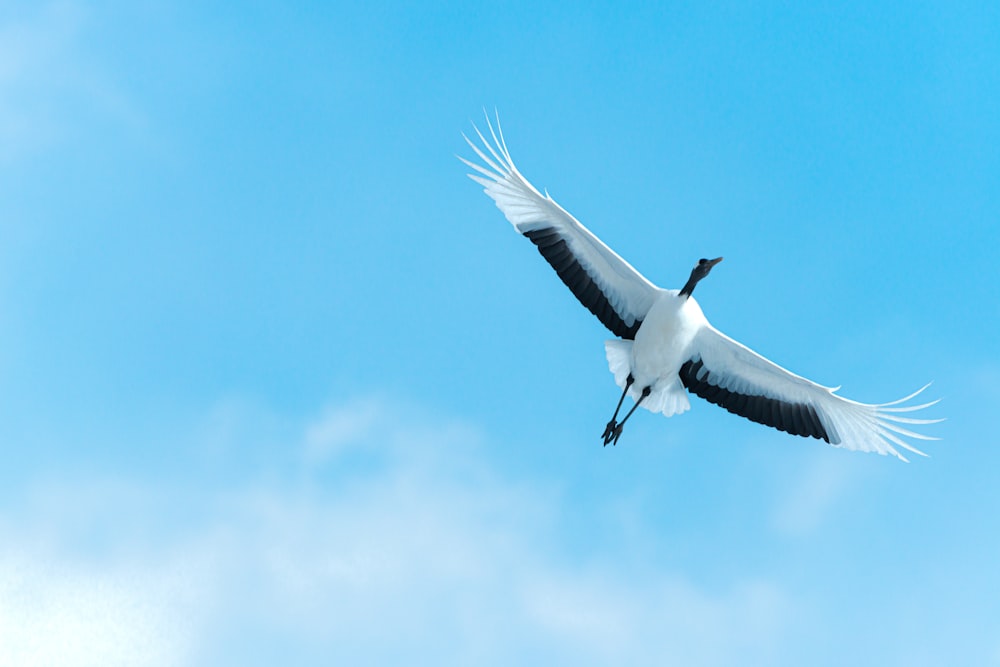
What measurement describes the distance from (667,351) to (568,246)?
8.42 ft

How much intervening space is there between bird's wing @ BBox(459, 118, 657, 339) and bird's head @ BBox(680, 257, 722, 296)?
0.56 metres

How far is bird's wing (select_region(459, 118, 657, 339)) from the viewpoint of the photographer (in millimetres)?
23016

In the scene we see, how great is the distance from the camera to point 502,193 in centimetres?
2323

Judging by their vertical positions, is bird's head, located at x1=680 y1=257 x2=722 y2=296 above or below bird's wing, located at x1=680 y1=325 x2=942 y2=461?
above

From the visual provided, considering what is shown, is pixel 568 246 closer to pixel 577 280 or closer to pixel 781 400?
pixel 577 280

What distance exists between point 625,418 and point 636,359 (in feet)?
4.45

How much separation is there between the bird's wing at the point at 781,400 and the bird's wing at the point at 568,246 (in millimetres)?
1540

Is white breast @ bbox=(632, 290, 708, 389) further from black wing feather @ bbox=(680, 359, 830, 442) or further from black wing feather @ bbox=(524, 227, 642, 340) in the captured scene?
black wing feather @ bbox=(680, 359, 830, 442)

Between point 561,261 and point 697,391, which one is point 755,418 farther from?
point 561,261

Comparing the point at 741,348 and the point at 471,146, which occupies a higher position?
the point at 471,146

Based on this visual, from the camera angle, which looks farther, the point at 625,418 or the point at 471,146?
the point at 625,418

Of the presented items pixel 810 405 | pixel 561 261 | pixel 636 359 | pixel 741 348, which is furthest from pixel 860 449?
pixel 561 261

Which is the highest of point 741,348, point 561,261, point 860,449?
point 561,261

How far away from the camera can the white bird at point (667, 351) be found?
23.1 meters
